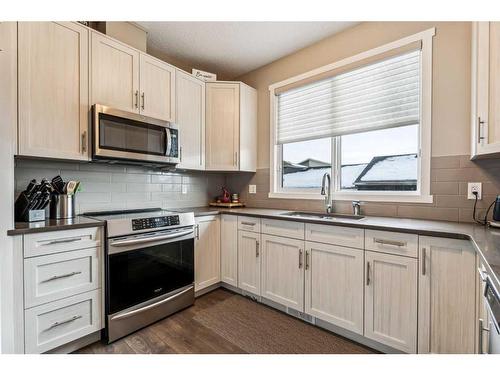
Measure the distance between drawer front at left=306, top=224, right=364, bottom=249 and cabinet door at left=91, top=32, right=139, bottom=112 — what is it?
1822mm

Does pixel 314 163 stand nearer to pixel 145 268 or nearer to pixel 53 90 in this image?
pixel 145 268

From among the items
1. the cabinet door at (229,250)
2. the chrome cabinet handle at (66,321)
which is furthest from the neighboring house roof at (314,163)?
the chrome cabinet handle at (66,321)

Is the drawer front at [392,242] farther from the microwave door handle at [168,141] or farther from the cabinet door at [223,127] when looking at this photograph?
the microwave door handle at [168,141]

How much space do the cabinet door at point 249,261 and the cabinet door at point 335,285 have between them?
1.72 ft

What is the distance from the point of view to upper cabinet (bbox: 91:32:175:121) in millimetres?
1973

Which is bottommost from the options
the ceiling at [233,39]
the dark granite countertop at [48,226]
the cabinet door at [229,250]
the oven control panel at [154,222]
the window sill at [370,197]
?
the cabinet door at [229,250]

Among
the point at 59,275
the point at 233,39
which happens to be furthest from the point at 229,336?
the point at 233,39

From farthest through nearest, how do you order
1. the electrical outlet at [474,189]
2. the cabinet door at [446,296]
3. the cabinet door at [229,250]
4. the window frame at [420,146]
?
1. the cabinet door at [229,250]
2. the window frame at [420,146]
3. the electrical outlet at [474,189]
4. the cabinet door at [446,296]

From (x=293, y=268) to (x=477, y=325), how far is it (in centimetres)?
114

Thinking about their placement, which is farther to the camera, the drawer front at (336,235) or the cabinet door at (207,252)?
the cabinet door at (207,252)

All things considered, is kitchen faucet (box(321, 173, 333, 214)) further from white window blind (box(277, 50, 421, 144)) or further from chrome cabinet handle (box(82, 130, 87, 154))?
chrome cabinet handle (box(82, 130, 87, 154))

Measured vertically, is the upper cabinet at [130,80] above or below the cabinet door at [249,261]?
above

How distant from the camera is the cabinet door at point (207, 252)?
245 centimetres

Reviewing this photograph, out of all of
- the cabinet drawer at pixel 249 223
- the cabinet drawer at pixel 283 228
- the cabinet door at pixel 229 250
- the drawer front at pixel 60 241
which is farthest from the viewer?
the cabinet door at pixel 229 250
